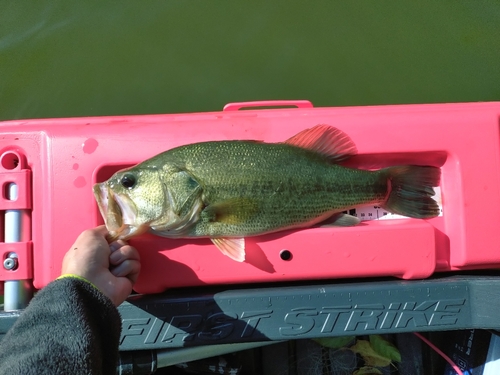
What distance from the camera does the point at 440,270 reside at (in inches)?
94.9

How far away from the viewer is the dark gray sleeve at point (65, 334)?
4.72 ft

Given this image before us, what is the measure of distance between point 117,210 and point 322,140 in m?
1.19

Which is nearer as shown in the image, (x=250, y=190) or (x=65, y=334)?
(x=65, y=334)

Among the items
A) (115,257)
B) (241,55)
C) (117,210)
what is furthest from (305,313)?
(241,55)

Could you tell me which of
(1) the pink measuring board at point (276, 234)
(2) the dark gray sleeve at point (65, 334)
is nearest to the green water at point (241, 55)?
(1) the pink measuring board at point (276, 234)

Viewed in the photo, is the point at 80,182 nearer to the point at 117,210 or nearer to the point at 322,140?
the point at 117,210

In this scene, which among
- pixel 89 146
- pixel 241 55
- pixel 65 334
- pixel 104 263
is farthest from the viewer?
pixel 241 55

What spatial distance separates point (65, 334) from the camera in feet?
5.09

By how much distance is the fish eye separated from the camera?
219 centimetres

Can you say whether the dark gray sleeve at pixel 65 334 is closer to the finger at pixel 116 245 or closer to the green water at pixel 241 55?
the finger at pixel 116 245

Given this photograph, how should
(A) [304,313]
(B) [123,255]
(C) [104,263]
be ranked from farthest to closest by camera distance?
(A) [304,313]
(B) [123,255]
(C) [104,263]

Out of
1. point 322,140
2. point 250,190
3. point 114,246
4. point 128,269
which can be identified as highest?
point 322,140

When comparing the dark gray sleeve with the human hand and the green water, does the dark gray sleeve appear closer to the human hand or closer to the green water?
the human hand

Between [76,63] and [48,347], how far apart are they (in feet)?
10.1
